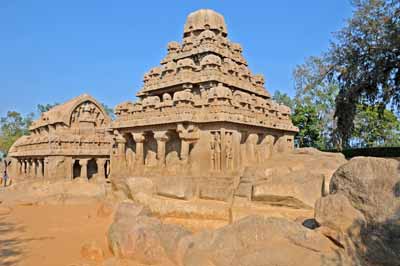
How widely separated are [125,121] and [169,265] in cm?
977

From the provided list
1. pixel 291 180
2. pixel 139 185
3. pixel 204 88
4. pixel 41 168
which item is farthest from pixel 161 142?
pixel 41 168

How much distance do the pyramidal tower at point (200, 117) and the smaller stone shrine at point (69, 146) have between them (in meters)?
10.5

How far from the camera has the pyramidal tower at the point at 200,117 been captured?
41.6 feet

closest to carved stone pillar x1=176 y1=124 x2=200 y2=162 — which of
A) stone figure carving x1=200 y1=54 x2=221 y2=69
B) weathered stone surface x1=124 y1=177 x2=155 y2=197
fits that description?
weathered stone surface x1=124 y1=177 x2=155 y2=197

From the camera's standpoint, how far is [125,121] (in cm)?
1541

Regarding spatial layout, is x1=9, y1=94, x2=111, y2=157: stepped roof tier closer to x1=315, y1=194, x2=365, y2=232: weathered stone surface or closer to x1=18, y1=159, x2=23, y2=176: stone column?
x1=18, y1=159, x2=23, y2=176: stone column

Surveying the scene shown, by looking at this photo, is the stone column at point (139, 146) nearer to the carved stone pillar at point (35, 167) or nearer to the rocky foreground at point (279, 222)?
the rocky foreground at point (279, 222)

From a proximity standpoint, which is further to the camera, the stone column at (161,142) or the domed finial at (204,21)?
the domed finial at (204,21)

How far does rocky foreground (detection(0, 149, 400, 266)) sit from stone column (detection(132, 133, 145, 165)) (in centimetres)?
291

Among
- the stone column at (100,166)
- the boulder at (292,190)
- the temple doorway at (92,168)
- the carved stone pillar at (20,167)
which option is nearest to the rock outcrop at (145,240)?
the boulder at (292,190)

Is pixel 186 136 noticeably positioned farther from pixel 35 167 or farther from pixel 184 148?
pixel 35 167

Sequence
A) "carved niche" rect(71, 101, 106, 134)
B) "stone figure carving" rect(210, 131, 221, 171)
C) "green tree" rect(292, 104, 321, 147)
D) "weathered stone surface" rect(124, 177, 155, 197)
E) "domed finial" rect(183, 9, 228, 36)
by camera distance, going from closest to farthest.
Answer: "weathered stone surface" rect(124, 177, 155, 197) < "stone figure carving" rect(210, 131, 221, 171) < "domed finial" rect(183, 9, 228, 36) < "green tree" rect(292, 104, 321, 147) < "carved niche" rect(71, 101, 106, 134)

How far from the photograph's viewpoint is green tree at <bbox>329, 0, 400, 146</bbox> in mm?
15797

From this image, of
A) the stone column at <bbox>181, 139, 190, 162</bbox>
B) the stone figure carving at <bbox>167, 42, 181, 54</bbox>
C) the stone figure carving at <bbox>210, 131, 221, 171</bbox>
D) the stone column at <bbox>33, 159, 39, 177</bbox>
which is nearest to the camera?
the stone figure carving at <bbox>210, 131, 221, 171</bbox>
